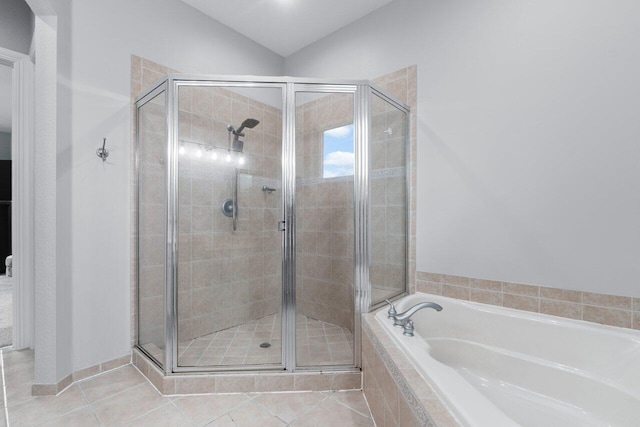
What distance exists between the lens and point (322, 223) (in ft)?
6.05

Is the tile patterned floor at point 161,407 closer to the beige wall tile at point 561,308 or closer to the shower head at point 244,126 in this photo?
the beige wall tile at point 561,308

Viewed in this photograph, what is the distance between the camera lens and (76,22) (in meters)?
1.71

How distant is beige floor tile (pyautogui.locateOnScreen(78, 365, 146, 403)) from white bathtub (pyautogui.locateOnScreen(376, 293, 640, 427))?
153 centimetres

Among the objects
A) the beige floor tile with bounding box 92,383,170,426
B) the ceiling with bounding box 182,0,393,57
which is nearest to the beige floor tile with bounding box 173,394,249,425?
the beige floor tile with bounding box 92,383,170,426

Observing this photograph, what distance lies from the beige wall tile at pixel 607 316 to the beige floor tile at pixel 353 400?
1.20 meters

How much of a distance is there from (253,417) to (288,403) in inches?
7.7

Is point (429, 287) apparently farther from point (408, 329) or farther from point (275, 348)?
point (275, 348)

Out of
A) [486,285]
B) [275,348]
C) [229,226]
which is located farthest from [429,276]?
[229,226]

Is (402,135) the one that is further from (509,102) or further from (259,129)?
(259,129)

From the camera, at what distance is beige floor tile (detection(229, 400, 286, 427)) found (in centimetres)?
140

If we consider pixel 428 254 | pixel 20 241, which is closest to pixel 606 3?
pixel 428 254

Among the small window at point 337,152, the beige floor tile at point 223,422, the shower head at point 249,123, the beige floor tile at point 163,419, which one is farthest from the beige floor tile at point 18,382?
the small window at point 337,152

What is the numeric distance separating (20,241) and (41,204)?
762 mm

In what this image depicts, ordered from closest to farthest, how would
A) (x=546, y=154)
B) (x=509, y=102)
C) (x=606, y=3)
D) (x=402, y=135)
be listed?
1. (x=606, y=3)
2. (x=546, y=154)
3. (x=509, y=102)
4. (x=402, y=135)
